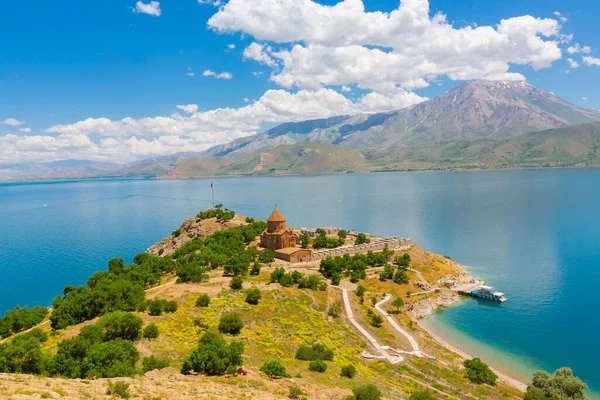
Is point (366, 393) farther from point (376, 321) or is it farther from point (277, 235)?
point (277, 235)

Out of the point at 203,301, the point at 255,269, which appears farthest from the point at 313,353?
the point at 255,269

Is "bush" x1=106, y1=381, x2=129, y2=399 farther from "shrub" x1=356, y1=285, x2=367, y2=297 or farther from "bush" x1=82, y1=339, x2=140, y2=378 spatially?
"shrub" x1=356, y1=285, x2=367, y2=297

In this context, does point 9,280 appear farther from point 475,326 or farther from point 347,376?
point 475,326

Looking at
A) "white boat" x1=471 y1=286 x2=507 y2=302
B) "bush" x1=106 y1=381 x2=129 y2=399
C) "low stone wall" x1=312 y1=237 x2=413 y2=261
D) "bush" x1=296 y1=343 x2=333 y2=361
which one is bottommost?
"white boat" x1=471 y1=286 x2=507 y2=302

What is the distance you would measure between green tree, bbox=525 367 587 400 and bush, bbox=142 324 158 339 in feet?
141

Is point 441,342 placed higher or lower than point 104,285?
lower

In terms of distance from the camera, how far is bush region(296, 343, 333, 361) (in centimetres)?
4162

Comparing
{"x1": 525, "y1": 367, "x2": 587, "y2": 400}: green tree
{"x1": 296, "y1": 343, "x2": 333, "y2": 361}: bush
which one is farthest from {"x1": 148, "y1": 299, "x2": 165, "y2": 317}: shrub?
{"x1": 525, "y1": 367, "x2": 587, "y2": 400}: green tree

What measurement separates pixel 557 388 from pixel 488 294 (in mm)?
36592

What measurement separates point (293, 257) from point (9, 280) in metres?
80.2

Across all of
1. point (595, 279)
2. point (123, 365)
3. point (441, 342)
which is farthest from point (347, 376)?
point (595, 279)

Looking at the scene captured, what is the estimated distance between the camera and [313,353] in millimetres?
42156

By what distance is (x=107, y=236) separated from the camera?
496ft

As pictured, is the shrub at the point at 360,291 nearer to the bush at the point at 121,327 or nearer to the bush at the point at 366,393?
the bush at the point at 366,393
